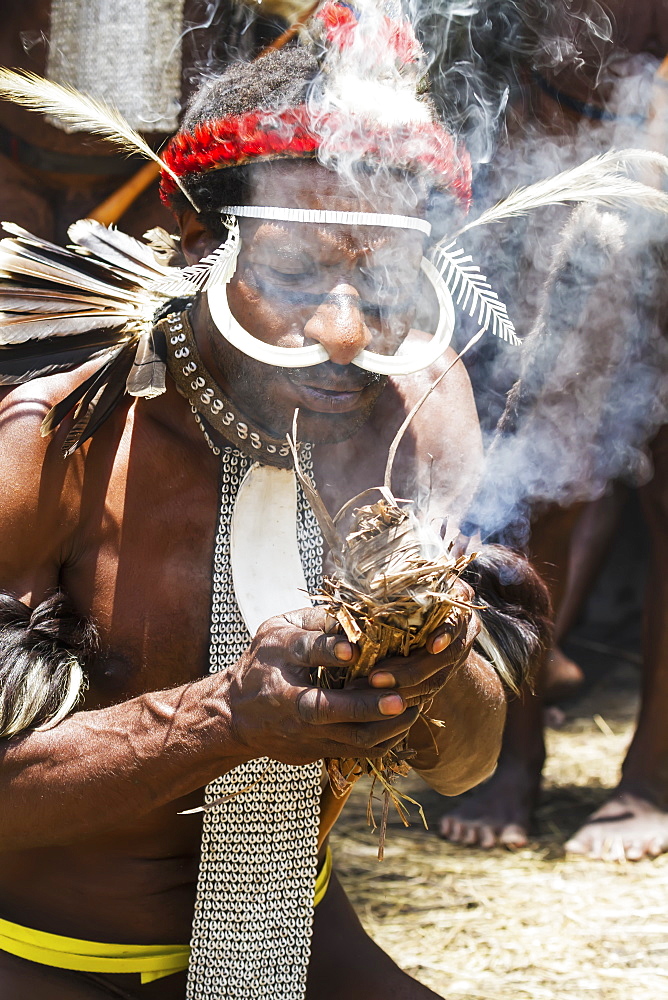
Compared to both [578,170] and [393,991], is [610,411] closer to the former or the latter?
[578,170]

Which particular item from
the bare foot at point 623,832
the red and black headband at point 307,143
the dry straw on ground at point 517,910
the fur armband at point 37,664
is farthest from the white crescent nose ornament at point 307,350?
the bare foot at point 623,832

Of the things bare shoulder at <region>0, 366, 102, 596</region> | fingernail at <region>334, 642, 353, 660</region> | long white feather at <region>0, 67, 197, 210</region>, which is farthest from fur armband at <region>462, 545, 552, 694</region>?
long white feather at <region>0, 67, 197, 210</region>

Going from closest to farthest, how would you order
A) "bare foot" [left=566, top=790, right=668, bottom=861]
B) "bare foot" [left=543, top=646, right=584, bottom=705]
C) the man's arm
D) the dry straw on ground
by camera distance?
the man's arm
the dry straw on ground
"bare foot" [left=566, top=790, right=668, bottom=861]
"bare foot" [left=543, top=646, right=584, bottom=705]

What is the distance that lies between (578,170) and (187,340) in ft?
2.98

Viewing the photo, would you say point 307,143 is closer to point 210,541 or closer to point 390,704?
point 210,541

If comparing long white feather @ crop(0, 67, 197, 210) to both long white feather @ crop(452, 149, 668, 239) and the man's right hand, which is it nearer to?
long white feather @ crop(452, 149, 668, 239)

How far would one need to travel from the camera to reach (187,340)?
240 centimetres

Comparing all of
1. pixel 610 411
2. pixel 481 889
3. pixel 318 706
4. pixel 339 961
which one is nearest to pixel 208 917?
pixel 339 961

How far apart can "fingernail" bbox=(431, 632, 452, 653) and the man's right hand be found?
9 cm

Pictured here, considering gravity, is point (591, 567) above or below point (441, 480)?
below

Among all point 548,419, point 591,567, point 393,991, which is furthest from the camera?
point 591,567

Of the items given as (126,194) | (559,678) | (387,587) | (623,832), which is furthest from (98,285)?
(559,678)

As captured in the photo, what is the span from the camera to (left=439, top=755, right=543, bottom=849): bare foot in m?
4.17

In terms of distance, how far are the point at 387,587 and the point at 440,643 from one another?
136 mm
